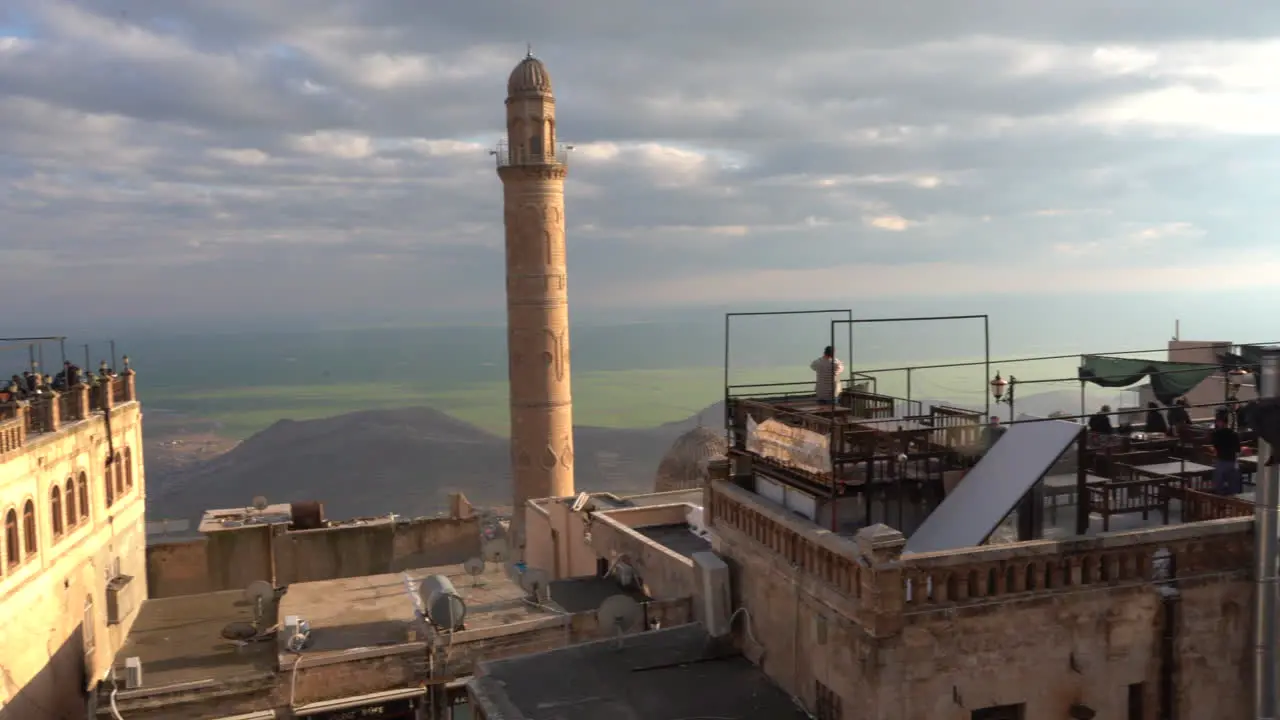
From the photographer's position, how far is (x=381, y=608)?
19.3 meters

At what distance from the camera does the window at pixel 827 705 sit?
30.1 feet

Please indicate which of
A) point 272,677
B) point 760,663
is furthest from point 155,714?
point 760,663

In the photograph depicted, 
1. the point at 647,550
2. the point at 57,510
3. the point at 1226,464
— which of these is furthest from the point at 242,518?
the point at 1226,464

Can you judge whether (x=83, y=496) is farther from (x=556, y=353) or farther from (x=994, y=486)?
(x=994, y=486)

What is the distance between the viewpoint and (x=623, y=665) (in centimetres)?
1132

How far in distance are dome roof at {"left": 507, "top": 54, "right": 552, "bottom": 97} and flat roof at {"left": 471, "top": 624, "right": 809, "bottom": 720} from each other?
82.6 feet

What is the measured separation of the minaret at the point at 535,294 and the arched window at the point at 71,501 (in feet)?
52.8

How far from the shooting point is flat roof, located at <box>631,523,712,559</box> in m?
20.1

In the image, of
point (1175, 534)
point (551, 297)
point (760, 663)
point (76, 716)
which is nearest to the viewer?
point (1175, 534)

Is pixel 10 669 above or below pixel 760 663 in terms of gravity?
below

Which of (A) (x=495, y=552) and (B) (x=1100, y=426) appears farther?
(A) (x=495, y=552)

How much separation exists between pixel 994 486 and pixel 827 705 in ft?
9.51

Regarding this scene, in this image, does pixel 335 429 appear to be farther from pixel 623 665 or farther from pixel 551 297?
pixel 623 665

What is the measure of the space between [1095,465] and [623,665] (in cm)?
624
